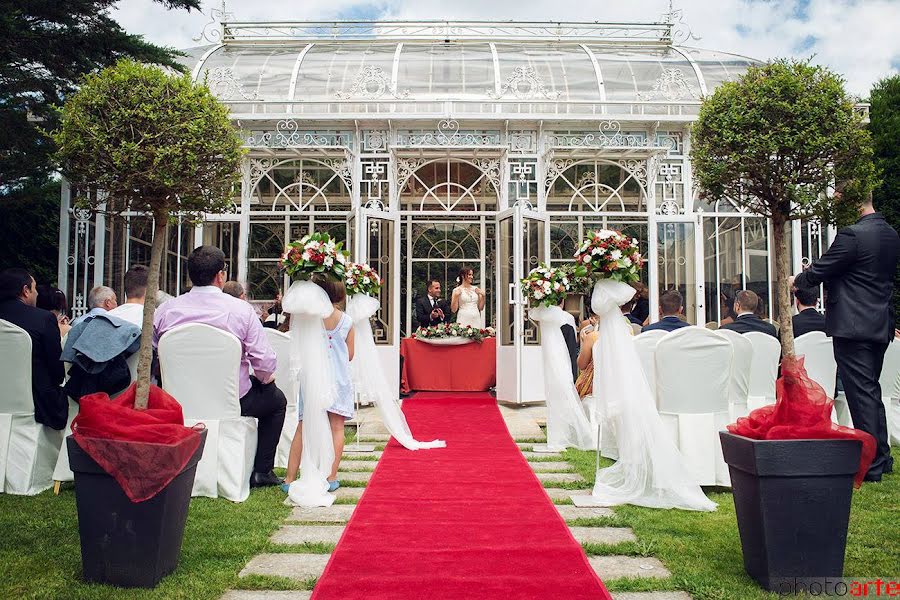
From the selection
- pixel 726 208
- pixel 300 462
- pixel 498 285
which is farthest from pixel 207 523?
pixel 726 208

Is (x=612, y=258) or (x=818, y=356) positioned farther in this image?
(x=818, y=356)

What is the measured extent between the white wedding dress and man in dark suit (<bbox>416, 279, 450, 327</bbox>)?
1.12ft

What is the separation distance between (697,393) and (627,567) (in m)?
1.82

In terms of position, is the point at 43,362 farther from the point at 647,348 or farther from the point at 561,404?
the point at 647,348

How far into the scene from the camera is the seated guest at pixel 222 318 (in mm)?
4316

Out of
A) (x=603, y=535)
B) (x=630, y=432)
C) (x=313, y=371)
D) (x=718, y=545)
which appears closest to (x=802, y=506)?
(x=718, y=545)

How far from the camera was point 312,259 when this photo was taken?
4504 mm

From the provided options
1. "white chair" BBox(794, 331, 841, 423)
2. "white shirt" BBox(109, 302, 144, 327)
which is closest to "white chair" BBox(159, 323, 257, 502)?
"white shirt" BBox(109, 302, 144, 327)

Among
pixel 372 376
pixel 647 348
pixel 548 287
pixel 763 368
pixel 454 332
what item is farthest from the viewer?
pixel 454 332

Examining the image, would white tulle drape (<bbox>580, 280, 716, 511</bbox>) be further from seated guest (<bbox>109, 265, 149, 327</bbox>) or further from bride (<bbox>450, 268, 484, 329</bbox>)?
bride (<bbox>450, 268, 484, 329</bbox>)

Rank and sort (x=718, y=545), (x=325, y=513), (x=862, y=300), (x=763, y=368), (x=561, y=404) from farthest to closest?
(x=561, y=404) < (x=763, y=368) < (x=862, y=300) < (x=325, y=513) < (x=718, y=545)

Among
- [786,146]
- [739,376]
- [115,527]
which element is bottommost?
[115,527]

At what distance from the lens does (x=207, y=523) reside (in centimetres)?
370

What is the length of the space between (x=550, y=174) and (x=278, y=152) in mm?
3531
